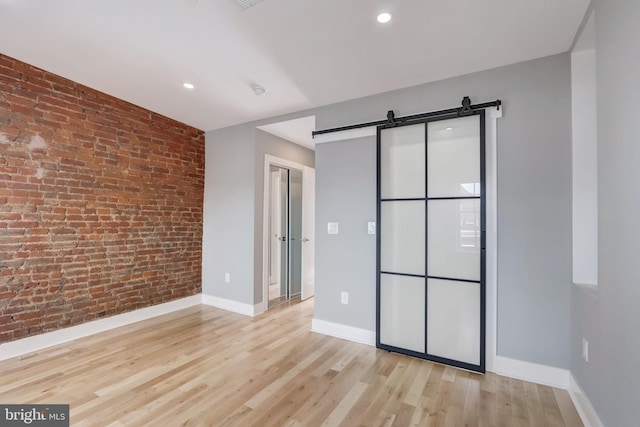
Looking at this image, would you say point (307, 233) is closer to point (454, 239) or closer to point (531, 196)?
point (454, 239)

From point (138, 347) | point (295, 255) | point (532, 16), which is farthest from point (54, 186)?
point (532, 16)

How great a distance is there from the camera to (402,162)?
287 cm

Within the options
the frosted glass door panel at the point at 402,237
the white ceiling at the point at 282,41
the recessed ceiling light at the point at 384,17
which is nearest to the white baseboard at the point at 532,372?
the frosted glass door panel at the point at 402,237

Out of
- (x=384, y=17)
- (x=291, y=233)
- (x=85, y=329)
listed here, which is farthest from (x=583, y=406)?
(x=85, y=329)

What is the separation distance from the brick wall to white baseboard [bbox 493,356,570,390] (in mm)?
3968

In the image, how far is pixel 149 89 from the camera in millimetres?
3309

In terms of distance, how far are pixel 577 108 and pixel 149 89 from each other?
415 cm

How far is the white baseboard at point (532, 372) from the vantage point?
221 cm

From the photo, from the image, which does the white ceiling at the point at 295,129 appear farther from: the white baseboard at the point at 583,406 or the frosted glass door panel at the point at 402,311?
the white baseboard at the point at 583,406

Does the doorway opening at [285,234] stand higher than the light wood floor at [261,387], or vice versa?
the doorway opening at [285,234]

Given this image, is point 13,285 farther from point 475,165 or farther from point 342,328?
point 475,165

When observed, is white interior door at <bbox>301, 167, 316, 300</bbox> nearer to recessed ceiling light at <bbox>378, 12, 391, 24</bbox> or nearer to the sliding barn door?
the sliding barn door

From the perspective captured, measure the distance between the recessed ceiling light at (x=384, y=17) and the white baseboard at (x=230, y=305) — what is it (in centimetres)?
350

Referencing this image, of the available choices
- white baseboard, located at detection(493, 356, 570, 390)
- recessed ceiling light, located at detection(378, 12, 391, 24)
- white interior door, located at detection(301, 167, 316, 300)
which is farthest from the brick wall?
white baseboard, located at detection(493, 356, 570, 390)
